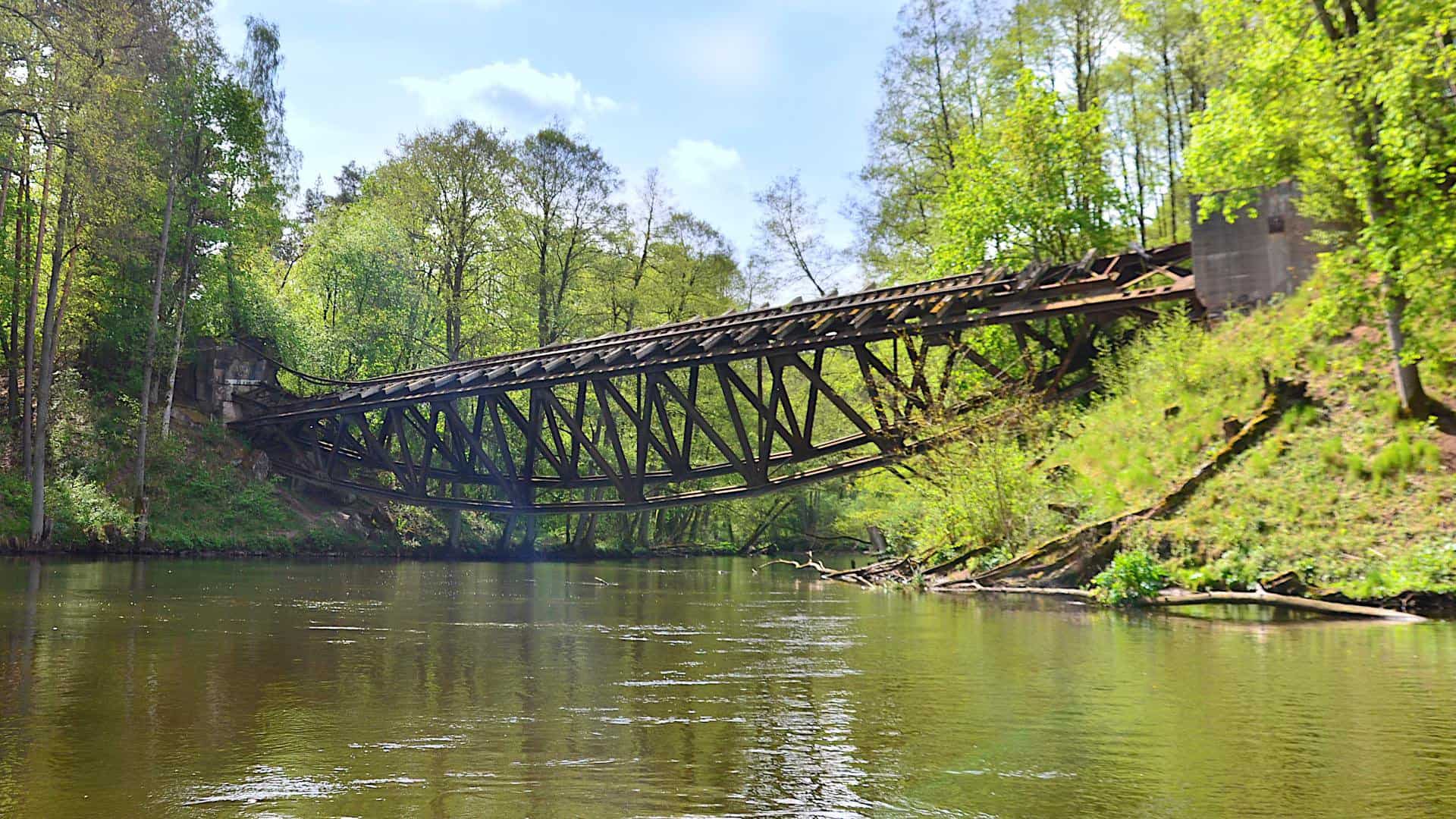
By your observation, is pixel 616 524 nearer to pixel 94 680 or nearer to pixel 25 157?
pixel 25 157

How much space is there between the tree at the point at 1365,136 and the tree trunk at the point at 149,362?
26.1 m

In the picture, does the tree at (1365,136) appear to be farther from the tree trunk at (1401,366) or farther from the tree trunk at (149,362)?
the tree trunk at (149,362)

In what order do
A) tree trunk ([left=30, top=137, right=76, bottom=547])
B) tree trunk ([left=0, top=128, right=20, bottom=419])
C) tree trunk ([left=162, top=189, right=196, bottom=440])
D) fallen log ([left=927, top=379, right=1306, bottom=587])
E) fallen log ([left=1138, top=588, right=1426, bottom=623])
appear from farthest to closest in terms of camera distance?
tree trunk ([left=162, top=189, right=196, bottom=440]) < tree trunk ([left=0, top=128, right=20, bottom=419]) < tree trunk ([left=30, top=137, right=76, bottom=547]) < fallen log ([left=927, top=379, right=1306, bottom=587]) < fallen log ([left=1138, top=588, right=1426, bottom=623])

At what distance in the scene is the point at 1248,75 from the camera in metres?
14.8

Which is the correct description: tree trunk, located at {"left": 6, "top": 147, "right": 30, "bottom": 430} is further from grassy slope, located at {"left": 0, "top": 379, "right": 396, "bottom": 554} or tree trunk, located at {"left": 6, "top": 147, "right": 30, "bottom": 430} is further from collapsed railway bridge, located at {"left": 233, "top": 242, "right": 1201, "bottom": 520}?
collapsed railway bridge, located at {"left": 233, "top": 242, "right": 1201, "bottom": 520}

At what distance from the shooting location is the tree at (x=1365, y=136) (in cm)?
1188

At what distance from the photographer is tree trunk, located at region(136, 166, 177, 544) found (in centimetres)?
2903

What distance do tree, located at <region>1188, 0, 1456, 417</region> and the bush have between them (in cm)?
374

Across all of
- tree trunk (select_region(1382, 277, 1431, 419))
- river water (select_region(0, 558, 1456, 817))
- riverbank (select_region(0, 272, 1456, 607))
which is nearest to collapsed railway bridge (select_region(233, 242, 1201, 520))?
riverbank (select_region(0, 272, 1456, 607))

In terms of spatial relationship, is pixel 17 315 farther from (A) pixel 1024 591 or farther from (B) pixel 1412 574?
(B) pixel 1412 574

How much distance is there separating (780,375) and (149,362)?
61.7 feet

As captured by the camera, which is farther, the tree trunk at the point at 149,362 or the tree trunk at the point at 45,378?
the tree trunk at the point at 149,362

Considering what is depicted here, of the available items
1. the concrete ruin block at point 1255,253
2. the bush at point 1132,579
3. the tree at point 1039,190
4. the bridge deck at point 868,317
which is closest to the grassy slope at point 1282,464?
the bush at point 1132,579

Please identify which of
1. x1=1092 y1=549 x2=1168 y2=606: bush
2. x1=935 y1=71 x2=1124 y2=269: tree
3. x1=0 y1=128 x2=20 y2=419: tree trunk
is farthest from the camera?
x1=0 y1=128 x2=20 y2=419: tree trunk
